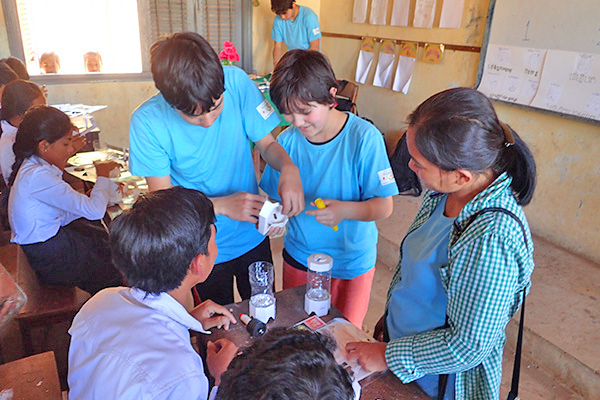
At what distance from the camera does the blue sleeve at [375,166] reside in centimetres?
149

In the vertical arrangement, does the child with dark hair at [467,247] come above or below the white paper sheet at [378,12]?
below

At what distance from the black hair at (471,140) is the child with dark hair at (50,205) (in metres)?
1.92

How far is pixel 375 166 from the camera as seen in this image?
1496 mm

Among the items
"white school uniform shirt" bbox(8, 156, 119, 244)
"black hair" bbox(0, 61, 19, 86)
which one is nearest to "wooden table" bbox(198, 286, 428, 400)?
"white school uniform shirt" bbox(8, 156, 119, 244)

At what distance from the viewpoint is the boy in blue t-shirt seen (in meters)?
5.11

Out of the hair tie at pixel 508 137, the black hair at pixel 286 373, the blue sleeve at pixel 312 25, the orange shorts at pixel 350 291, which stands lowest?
the orange shorts at pixel 350 291

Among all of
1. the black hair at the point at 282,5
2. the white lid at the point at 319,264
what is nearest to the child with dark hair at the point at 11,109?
the white lid at the point at 319,264

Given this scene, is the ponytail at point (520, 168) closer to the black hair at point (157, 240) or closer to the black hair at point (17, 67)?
the black hair at point (157, 240)

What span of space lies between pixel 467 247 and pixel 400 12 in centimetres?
392

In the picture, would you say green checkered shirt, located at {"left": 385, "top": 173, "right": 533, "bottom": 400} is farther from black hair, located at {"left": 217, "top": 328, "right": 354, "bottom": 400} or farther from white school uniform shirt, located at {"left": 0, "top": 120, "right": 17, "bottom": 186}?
white school uniform shirt, located at {"left": 0, "top": 120, "right": 17, "bottom": 186}

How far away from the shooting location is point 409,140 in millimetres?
1033

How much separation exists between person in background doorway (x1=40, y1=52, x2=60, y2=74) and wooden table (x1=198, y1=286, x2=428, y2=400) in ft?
15.7

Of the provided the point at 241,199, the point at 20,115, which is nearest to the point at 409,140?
the point at 241,199

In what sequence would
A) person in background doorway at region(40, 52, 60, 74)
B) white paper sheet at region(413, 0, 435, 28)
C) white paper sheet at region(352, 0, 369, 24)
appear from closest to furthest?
white paper sheet at region(413, 0, 435, 28) < white paper sheet at region(352, 0, 369, 24) < person in background doorway at region(40, 52, 60, 74)
